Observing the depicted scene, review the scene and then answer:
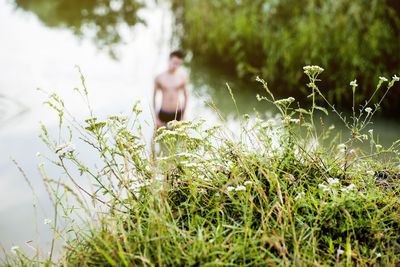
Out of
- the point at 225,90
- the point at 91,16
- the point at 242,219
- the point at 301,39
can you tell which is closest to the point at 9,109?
the point at 225,90

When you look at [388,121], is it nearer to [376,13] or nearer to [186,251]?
[376,13]

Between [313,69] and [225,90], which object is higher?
[225,90]

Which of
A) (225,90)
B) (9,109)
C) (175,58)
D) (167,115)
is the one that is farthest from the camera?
(225,90)

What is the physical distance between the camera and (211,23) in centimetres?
810

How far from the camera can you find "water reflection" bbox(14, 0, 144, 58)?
11938 mm

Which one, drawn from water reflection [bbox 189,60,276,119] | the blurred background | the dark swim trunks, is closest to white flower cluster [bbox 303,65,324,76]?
the blurred background

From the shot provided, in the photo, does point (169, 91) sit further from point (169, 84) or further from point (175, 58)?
point (175, 58)

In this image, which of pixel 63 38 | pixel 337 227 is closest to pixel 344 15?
pixel 337 227

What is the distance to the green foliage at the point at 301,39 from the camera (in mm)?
5578

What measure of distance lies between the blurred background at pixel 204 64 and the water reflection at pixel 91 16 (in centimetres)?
89

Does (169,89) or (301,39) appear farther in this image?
(301,39)

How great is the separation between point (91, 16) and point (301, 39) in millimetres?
10434

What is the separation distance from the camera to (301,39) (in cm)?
623

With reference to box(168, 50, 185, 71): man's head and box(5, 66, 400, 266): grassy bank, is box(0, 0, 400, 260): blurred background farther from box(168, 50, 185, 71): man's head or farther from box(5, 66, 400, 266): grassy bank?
box(5, 66, 400, 266): grassy bank
